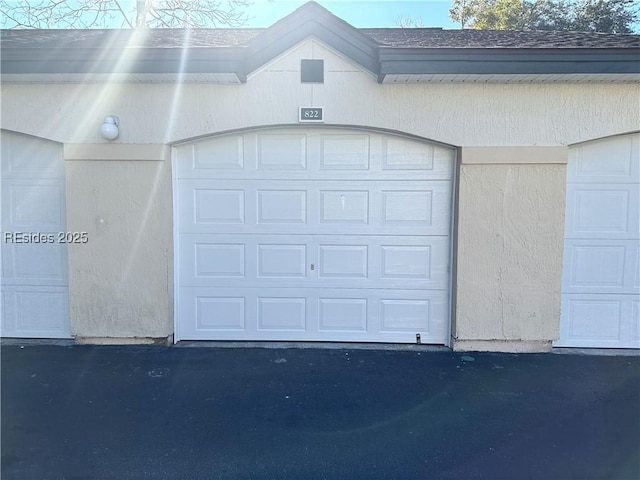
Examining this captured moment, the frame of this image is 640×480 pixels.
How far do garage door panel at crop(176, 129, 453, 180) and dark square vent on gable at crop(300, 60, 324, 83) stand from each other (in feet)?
1.89

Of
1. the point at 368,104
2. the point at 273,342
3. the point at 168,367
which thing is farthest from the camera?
the point at 273,342

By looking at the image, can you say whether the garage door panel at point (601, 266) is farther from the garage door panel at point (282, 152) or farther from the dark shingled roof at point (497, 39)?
the garage door panel at point (282, 152)

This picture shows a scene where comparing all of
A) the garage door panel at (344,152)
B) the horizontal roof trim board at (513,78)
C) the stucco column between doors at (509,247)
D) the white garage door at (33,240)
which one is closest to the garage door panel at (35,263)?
the white garage door at (33,240)

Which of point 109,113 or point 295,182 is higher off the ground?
point 109,113

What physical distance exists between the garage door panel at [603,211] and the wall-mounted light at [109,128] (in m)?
5.17

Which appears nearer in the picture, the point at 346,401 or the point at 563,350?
the point at 346,401

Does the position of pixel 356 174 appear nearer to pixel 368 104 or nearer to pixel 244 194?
pixel 368 104

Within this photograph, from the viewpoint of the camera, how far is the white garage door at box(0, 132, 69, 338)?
538 cm

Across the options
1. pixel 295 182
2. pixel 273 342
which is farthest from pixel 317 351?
pixel 295 182

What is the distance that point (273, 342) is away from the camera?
5477mm

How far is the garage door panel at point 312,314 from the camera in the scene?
5.43 meters

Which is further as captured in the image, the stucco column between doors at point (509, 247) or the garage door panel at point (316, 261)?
the garage door panel at point (316, 261)

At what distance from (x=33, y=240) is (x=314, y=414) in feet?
13.3

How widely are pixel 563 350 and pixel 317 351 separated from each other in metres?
2.88
